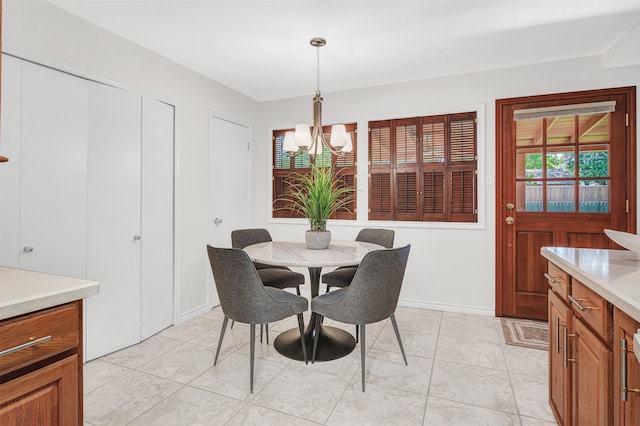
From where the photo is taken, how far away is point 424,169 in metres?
3.56

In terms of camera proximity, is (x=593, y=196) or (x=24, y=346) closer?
(x=24, y=346)

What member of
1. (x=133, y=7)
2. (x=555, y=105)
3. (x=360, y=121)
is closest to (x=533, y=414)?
(x=555, y=105)

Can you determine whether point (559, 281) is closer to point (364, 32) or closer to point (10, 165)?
point (364, 32)

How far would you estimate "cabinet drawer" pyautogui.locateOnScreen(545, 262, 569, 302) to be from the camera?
56.9 inches

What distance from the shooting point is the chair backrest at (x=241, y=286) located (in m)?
1.98

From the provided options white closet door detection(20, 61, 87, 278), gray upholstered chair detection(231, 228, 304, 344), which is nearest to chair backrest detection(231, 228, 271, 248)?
gray upholstered chair detection(231, 228, 304, 344)

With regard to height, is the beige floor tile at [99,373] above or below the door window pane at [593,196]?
below

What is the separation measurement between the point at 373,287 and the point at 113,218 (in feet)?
6.56

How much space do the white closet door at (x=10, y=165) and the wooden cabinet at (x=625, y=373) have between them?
9.26ft

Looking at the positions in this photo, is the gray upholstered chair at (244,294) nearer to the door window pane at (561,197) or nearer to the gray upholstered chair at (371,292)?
the gray upholstered chair at (371,292)

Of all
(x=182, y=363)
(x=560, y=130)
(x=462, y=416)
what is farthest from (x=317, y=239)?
(x=560, y=130)

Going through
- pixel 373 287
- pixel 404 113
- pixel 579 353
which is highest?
pixel 404 113

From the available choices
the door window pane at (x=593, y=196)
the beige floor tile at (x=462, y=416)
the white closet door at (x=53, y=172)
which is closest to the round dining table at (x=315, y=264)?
the beige floor tile at (x=462, y=416)

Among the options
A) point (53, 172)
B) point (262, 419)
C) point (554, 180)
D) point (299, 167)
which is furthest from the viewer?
point (299, 167)
